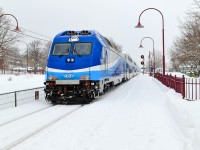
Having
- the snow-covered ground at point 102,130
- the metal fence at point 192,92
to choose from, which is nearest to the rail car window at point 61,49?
the snow-covered ground at point 102,130

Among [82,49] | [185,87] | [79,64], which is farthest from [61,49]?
[185,87]

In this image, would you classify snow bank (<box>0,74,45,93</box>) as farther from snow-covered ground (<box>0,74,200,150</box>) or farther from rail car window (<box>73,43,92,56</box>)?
snow-covered ground (<box>0,74,200,150</box>)

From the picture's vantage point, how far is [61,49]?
15.6 metres

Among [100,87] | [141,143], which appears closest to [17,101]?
[100,87]

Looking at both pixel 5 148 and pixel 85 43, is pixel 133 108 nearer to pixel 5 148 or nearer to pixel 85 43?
pixel 85 43

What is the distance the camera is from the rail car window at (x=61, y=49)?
50.8ft

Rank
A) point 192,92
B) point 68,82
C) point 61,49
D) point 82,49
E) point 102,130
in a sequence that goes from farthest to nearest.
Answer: point 61,49
point 82,49
point 68,82
point 192,92
point 102,130

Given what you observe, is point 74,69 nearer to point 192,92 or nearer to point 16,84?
point 192,92

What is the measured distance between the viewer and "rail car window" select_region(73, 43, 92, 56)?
15.3 m

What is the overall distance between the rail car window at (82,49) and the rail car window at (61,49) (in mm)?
353

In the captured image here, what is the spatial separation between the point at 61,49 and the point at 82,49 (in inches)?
41.0

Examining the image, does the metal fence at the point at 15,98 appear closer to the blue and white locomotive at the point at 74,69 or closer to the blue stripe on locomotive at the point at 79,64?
the blue and white locomotive at the point at 74,69

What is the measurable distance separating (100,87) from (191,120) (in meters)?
8.69

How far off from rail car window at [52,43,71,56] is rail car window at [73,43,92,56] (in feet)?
1.16
